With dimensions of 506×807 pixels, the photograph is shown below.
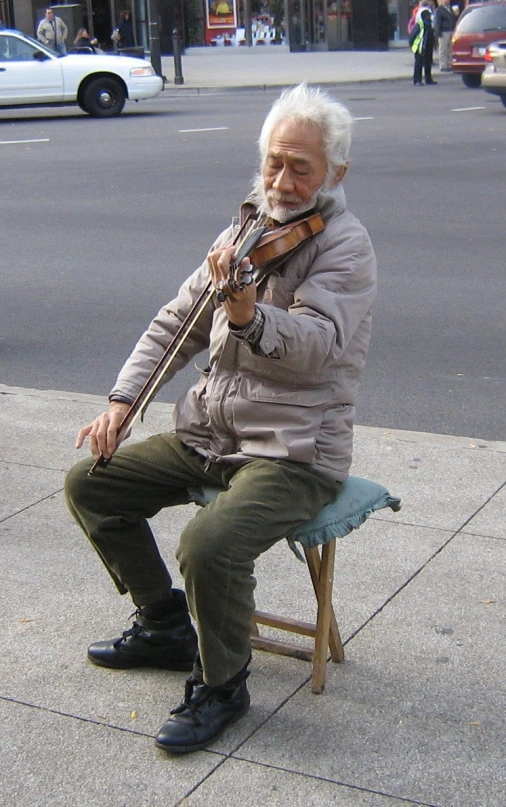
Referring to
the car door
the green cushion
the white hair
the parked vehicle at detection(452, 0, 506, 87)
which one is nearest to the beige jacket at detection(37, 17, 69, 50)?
the car door

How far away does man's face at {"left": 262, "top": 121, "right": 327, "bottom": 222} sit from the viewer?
124 inches

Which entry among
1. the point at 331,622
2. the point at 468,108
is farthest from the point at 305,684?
the point at 468,108

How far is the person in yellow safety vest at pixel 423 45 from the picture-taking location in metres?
25.8

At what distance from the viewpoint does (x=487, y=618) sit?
Answer: 3.63 meters

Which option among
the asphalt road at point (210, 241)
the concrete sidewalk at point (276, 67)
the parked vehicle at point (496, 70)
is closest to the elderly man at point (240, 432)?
the asphalt road at point (210, 241)

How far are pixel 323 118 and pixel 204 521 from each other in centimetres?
112

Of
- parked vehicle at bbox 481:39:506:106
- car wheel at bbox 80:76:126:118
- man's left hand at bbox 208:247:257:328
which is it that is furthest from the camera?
car wheel at bbox 80:76:126:118

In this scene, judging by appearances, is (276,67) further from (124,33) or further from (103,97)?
(103,97)

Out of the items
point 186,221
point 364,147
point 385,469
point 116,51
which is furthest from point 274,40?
point 385,469

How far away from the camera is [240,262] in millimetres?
2799

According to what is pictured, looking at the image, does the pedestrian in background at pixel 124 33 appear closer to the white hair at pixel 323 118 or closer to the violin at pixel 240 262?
the white hair at pixel 323 118

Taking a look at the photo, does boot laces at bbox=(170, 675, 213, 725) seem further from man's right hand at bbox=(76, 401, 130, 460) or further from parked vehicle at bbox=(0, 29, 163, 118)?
parked vehicle at bbox=(0, 29, 163, 118)

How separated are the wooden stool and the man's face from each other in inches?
31.1

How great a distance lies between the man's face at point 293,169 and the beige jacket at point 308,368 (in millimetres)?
73
